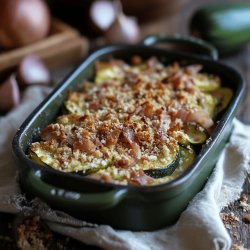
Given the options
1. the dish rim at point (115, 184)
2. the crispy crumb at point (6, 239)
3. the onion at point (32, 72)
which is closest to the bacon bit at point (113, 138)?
the dish rim at point (115, 184)

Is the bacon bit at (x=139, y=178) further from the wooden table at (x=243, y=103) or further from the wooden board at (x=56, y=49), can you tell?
the wooden board at (x=56, y=49)

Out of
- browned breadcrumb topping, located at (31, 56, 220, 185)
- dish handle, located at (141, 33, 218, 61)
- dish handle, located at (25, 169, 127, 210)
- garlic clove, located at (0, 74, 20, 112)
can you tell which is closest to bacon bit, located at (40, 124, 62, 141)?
browned breadcrumb topping, located at (31, 56, 220, 185)

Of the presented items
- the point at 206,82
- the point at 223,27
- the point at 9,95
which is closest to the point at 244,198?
the point at 206,82

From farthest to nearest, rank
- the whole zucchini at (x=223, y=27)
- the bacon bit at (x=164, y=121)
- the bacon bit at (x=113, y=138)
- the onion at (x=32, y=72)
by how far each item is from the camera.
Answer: the whole zucchini at (x=223, y=27) < the onion at (x=32, y=72) < the bacon bit at (x=164, y=121) < the bacon bit at (x=113, y=138)

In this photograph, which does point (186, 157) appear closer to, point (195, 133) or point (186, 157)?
point (186, 157)

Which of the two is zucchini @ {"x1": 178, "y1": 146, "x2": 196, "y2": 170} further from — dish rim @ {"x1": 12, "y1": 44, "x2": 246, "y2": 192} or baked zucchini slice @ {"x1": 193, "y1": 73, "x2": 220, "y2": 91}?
baked zucchini slice @ {"x1": 193, "y1": 73, "x2": 220, "y2": 91}

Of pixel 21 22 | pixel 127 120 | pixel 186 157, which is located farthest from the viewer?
pixel 21 22
